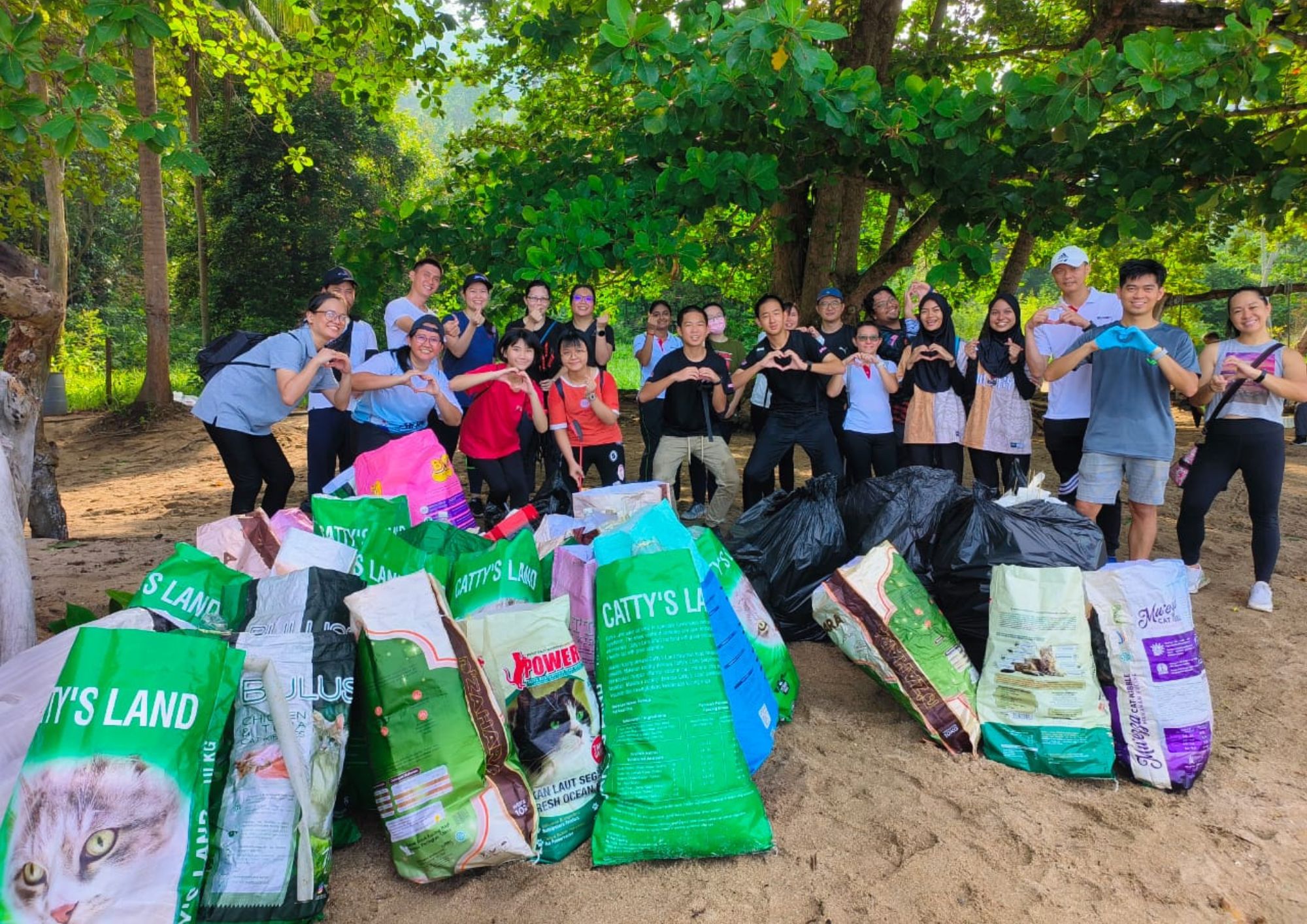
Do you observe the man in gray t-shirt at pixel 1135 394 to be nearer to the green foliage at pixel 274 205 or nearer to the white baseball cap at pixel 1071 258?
the white baseball cap at pixel 1071 258

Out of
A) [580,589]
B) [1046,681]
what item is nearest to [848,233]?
[1046,681]

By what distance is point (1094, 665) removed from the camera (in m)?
2.32

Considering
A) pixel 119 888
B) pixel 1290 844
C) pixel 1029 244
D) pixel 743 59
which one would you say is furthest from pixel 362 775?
pixel 1029 244

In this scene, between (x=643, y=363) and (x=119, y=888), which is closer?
(x=119, y=888)

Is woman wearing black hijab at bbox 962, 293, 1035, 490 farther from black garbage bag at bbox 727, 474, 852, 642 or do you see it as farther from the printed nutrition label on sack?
the printed nutrition label on sack

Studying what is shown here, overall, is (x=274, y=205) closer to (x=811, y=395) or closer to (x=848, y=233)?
(x=848, y=233)

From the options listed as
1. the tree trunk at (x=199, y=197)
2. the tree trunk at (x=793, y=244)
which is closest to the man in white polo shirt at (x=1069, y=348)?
the tree trunk at (x=793, y=244)

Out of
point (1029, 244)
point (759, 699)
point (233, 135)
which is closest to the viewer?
point (759, 699)

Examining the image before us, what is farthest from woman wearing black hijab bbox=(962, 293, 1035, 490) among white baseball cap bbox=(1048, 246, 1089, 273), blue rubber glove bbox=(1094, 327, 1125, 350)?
blue rubber glove bbox=(1094, 327, 1125, 350)

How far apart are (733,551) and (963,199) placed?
289 cm

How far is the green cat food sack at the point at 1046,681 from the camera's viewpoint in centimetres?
225

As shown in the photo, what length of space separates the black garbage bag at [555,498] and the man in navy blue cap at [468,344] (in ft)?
1.65

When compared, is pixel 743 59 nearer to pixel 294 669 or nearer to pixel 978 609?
pixel 978 609

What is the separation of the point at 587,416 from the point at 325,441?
1425mm
